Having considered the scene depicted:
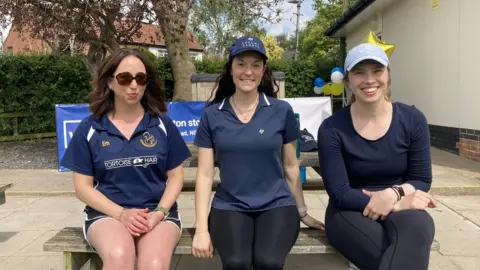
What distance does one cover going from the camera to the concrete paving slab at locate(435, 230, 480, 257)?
4043 mm

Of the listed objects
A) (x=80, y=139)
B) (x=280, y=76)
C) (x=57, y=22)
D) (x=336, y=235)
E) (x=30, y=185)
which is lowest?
(x=30, y=185)

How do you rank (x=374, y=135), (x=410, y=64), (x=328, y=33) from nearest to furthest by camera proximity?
(x=374, y=135) → (x=410, y=64) → (x=328, y=33)

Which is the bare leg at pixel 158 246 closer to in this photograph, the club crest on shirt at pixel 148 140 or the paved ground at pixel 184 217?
the club crest on shirt at pixel 148 140

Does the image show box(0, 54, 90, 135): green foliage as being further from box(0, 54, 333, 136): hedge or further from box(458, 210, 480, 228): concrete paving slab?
box(458, 210, 480, 228): concrete paving slab

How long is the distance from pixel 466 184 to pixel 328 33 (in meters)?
16.1

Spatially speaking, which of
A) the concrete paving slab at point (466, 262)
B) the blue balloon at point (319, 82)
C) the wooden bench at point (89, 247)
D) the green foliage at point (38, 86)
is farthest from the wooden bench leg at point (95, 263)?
the blue balloon at point (319, 82)

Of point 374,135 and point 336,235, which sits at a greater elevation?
point 374,135

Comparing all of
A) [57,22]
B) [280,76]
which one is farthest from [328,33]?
[57,22]

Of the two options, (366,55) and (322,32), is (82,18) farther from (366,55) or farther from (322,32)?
(322,32)

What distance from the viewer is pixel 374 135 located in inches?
104

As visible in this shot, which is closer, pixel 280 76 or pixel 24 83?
pixel 280 76

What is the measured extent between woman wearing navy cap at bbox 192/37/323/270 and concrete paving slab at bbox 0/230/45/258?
246 cm

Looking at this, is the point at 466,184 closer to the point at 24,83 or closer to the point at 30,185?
the point at 30,185

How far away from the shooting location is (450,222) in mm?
4953
